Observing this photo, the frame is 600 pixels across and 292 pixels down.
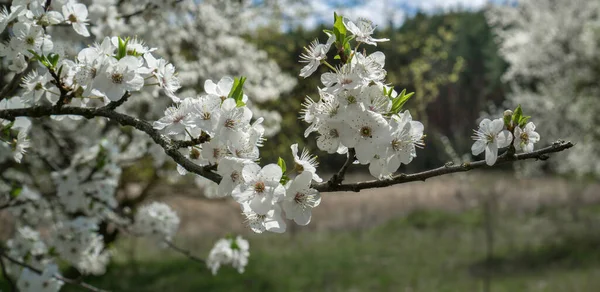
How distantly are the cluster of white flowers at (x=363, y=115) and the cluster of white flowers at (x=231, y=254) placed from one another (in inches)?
53.5

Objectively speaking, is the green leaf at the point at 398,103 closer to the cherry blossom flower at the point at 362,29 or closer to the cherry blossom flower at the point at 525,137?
the cherry blossom flower at the point at 362,29

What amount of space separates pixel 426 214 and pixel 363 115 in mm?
11837

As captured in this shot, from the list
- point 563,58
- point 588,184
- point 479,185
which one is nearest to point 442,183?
point 588,184

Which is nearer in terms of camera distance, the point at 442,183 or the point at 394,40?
the point at 394,40

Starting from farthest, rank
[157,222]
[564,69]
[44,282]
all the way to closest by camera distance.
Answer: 1. [564,69]
2. [157,222]
3. [44,282]

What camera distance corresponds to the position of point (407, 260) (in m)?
9.12

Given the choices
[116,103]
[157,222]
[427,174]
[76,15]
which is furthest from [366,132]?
[157,222]

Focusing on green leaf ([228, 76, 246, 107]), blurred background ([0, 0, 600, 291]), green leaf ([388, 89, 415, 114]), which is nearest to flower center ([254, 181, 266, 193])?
green leaf ([228, 76, 246, 107])

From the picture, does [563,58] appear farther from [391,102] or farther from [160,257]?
[391,102]

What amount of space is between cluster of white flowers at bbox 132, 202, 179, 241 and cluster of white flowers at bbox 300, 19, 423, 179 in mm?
2213

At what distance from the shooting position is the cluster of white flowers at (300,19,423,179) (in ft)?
4.07

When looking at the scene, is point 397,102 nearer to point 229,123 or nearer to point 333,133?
point 333,133

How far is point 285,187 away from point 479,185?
11.8 meters

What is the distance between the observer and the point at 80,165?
3.30 meters
